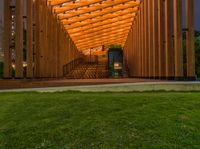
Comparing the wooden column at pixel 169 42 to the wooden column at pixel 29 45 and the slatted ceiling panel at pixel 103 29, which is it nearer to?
the wooden column at pixel 29 45

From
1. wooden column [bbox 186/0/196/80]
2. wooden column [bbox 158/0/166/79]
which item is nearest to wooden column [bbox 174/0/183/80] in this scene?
wooden column [bbox 186/0/196/80]

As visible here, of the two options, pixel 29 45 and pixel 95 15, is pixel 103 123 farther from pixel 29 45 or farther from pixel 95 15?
pixel 95 15

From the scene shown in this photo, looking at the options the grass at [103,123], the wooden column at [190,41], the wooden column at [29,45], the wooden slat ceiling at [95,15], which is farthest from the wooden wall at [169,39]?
the grass at [103,123]

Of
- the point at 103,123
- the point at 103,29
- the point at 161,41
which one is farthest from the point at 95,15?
the point at 103,123

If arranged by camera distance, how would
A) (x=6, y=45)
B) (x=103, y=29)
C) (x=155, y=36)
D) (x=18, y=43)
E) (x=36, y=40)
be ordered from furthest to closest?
1. (x=103, y=29)
2. (x=36, y=40)
3. (x=155, y=36)
4. (x=6, y=45)
5. (x=18, y=43)

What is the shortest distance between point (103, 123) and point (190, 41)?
11584 millimetres

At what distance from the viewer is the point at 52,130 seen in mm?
5949

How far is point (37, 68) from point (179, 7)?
1126 centimetres

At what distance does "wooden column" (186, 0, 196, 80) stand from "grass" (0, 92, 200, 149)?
8.52m

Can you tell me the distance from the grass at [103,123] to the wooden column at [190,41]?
28.0 feet

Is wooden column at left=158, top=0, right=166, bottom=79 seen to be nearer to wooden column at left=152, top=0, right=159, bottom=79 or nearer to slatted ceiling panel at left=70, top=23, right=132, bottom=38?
wooden column at left=152, top=0, right=159, bottom=79

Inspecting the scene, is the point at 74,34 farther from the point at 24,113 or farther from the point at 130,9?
the point at 24,113

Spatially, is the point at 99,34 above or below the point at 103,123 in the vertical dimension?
above

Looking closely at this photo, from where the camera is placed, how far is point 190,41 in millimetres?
16422
